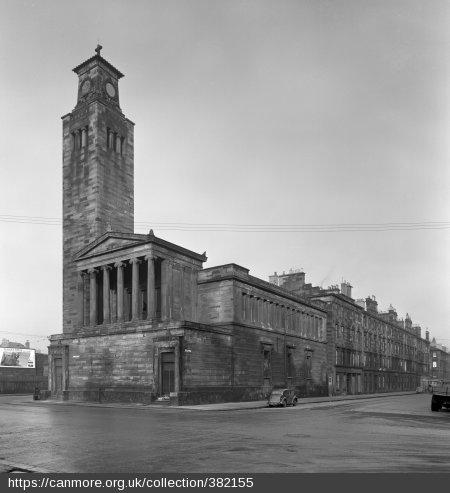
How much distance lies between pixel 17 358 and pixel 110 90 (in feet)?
172

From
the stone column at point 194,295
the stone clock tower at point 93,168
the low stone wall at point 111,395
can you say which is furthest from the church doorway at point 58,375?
the stone column at point 194,295

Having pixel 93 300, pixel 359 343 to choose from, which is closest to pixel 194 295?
pixel 93 300

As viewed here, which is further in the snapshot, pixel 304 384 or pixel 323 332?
pixel 323 332

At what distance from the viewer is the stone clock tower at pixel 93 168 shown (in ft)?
181

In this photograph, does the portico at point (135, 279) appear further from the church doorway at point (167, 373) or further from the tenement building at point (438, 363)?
the tenement building at point (438, 363)

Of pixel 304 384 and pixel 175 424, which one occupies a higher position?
pixel 175 424

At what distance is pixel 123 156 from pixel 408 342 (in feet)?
237

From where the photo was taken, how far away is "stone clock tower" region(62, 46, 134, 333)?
5509 cm

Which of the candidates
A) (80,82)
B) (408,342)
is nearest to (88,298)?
(80,82)

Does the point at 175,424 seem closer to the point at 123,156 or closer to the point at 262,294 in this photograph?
the point at 262,294

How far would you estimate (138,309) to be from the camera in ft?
153

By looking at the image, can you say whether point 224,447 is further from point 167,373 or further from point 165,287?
point 165,287

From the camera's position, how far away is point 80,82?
59562mm
